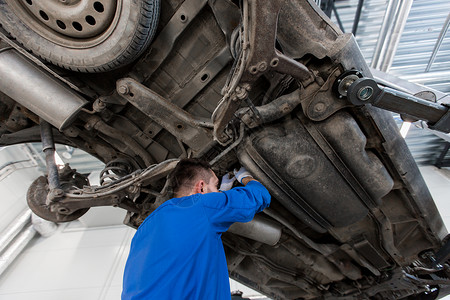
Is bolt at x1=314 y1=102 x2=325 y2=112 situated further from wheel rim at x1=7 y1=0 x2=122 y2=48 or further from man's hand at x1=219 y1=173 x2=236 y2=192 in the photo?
wheel rim at x1=7 y1=0 x2=122 y2=48

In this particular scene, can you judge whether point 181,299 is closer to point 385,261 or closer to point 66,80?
point 66,80

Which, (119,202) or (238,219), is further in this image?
(119,202)

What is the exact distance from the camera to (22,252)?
519cm

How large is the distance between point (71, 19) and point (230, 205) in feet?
3.61

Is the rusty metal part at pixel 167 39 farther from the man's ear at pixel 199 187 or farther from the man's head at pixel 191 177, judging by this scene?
the man's ear at pixel 199 187

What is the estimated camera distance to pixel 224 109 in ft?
3.45

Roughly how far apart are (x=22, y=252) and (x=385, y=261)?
665cm

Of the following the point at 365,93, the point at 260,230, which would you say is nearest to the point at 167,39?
the point at 365,93

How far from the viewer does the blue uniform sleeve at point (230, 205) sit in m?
1.15

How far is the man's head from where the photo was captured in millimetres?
1294

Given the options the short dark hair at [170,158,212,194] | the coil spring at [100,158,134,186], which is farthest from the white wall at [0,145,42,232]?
the short dark hair at [170,158,212,194]

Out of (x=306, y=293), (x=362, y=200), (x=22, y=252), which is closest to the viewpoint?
(x=362, y=200)

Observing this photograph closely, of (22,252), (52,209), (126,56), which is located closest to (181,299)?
(52,209)

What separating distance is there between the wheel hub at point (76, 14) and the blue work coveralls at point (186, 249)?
35.2 inches
